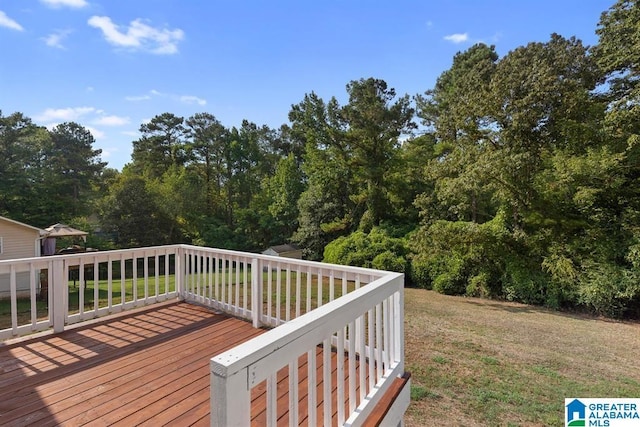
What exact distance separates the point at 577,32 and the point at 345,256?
10746 mm

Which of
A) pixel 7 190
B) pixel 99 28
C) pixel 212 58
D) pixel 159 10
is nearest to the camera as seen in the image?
pixel 159 10

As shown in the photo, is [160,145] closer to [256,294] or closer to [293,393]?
[256,294]

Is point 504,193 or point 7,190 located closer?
point 504,193

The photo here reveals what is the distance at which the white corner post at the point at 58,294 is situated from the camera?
10.7ft

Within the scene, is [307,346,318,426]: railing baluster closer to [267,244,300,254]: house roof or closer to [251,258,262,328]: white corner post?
[251,258,262,328]: white corner post

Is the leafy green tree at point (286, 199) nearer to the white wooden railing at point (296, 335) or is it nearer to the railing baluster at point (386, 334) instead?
the white wooden railing at point (296, 335)

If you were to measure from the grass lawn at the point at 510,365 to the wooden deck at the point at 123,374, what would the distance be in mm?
1772

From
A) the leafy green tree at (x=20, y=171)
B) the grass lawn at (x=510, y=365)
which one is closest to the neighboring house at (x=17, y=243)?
the leafy green tree at (x=20, y=171)

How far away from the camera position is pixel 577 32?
988 centimetres

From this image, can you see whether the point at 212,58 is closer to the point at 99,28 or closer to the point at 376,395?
the point at 99,28

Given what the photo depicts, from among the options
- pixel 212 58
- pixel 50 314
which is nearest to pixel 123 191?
pixel 212 58

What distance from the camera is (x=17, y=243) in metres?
11.2

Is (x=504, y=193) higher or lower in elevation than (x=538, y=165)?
lower

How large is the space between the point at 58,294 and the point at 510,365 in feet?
18.4
